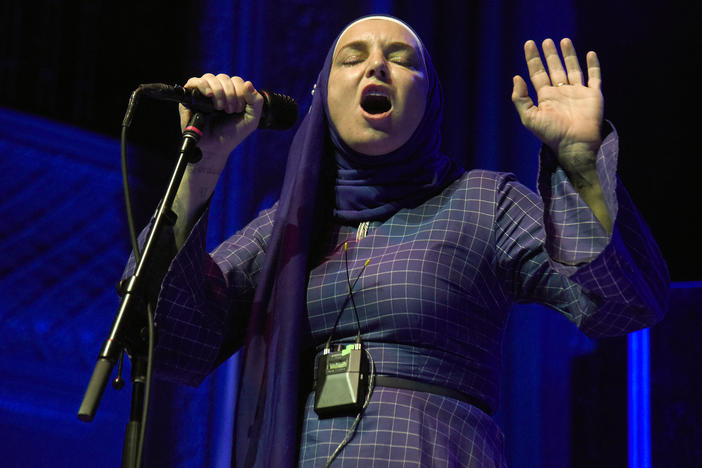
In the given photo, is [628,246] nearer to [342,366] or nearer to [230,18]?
[342,366]

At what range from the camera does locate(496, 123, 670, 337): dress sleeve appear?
111cm

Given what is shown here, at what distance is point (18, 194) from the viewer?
214cm

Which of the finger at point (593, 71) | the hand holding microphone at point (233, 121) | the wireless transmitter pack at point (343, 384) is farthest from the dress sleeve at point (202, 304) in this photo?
the finger at point (593, 71)

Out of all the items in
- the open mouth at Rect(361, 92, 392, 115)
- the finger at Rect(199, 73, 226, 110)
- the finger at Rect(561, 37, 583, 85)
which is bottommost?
the finger at Rect(199, 73, 226, 110)

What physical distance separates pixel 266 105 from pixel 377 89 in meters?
0.22

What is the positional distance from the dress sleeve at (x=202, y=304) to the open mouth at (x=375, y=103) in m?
0.31

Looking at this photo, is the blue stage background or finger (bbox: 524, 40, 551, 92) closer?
finger (bbox: 524, 40, 551, 92)

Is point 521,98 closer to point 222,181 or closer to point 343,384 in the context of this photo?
point 343,384

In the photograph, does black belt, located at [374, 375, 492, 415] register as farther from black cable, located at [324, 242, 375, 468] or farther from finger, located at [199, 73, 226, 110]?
finger, located at [199, 73, 226, 110]

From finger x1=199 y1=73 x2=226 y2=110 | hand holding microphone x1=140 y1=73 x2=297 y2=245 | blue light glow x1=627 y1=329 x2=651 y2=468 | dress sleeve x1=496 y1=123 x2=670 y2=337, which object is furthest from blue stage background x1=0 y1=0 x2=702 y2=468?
finger x1=199 y1=73 x2=226 y2=110

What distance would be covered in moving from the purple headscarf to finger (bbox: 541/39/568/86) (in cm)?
29

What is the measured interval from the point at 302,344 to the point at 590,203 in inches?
Result: 20.5

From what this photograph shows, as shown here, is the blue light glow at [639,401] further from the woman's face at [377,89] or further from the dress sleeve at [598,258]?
the woman's face at [377,89]

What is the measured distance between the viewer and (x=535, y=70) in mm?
1259
